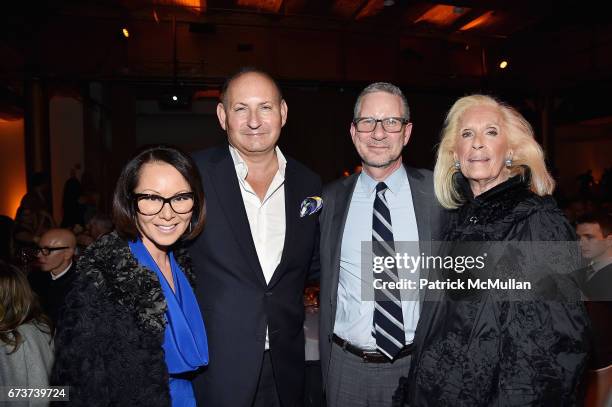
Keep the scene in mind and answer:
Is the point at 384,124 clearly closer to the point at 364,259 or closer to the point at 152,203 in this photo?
the point at 364,259

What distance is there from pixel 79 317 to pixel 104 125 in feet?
37.2

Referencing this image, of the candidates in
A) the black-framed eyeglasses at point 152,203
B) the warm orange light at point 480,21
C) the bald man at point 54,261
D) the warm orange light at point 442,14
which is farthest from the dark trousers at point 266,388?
the warm orange light at point 480,21

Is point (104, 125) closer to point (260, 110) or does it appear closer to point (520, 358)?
point (260, 110)

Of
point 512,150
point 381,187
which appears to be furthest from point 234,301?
point 512,150

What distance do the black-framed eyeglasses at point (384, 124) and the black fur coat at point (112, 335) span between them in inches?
52.5

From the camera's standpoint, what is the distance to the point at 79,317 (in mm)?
1407

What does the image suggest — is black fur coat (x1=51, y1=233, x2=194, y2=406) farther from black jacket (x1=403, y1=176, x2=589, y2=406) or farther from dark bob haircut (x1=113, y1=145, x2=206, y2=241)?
black jacket (x1=403, y1=176, x2=589, y2=406)

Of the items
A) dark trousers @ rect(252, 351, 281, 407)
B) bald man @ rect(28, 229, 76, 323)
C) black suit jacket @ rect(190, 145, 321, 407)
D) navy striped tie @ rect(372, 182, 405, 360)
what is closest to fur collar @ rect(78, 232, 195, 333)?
black suit jacket @ rect(190, 145, 321, 407)

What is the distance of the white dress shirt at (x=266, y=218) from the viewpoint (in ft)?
6.98

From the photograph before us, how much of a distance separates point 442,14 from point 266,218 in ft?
31.9

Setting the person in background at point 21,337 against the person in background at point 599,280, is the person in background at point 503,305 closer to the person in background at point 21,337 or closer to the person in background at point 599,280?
the person in background at point 599,280

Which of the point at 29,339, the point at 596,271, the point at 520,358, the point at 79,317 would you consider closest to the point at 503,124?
the point at 520,358

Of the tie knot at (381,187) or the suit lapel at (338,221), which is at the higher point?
the tie knot at (381,187)

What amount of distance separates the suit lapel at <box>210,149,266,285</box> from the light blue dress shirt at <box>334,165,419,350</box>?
19.9 inches
